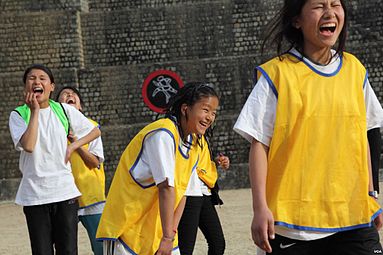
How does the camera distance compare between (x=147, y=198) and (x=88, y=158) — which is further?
(x=88, y=158)

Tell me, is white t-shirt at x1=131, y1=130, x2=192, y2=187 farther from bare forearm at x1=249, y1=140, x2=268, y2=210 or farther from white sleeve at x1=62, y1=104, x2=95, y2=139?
white sleeve at x1=62, y1=104, x2=95, y2=139

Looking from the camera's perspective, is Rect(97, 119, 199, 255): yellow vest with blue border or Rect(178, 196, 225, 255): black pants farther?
Rect(178, 196, 225, 255): black pants

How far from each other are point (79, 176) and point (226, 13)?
11.7 m

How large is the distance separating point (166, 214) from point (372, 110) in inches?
45.4

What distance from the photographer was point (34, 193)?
14.7 feet

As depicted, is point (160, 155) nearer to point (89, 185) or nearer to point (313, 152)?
A: point (313, 152)

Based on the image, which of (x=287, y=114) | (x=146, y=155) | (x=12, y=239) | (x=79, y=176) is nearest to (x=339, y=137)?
(x=287, y=114)

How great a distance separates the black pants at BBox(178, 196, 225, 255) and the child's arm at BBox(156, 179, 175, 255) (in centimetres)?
112

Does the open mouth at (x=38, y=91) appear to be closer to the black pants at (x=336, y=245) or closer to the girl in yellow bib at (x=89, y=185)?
the girl in yellow bib at (x=89, y=185)

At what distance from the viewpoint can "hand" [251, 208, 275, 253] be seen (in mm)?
2662

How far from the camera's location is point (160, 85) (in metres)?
15.6

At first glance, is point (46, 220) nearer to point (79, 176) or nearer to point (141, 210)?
point (79, 176)

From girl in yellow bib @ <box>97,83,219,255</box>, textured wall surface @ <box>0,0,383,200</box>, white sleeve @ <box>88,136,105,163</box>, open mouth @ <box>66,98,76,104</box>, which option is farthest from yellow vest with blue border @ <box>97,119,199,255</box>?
textured wall surface @ <box>0,0,383,200</box>

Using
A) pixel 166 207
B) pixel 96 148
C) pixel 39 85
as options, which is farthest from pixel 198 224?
pixel 166 207
